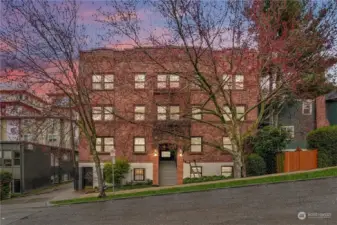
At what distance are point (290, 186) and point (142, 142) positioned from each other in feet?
73.3

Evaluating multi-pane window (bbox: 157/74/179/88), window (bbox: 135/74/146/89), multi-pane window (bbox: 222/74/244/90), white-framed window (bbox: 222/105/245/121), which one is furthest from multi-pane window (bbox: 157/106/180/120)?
multi-pane window (bbox: 222/74/244/90)

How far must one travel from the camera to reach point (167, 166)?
33.3 m

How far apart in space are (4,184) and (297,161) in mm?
23871

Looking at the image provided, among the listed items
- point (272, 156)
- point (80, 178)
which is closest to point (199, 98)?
point (272, 156)

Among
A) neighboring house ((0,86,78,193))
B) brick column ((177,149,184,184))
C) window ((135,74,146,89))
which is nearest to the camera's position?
neighboring house ((0,86,78,193))

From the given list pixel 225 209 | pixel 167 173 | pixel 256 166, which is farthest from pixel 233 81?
pixel 167 173

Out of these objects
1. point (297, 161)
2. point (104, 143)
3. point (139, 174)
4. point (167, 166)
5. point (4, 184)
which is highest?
point (104, 143)

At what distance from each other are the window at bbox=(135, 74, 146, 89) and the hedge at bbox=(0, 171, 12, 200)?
1875 centimetres

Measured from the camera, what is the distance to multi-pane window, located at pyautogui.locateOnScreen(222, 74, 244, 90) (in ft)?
61.9

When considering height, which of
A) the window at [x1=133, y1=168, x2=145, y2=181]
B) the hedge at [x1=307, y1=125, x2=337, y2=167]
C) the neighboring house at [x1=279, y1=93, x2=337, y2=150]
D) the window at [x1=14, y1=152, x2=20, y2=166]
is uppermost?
the neighboring house at [x1=279, y1=93, x2=337, y2=150]

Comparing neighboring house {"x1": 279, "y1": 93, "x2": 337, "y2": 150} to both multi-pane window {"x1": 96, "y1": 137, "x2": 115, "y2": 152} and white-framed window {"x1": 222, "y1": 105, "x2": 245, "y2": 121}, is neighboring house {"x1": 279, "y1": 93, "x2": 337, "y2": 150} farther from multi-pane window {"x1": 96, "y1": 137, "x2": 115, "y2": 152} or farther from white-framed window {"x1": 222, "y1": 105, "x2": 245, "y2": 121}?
multi-pane window {"x1": 96, "y1": 137, "x2": 115, "y2": 152}

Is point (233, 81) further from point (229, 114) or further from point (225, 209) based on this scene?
point (225, 209)

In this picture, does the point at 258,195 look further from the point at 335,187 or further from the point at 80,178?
the point at 80,178

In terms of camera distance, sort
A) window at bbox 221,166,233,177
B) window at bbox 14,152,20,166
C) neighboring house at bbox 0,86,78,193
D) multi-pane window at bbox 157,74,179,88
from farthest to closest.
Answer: window at bbox 14,152,20,166 < window at bbox 221,166,233,177 < multi-pane window at bbox 157,74,179,88 < neighboring house at bbox 0,86,78,193
